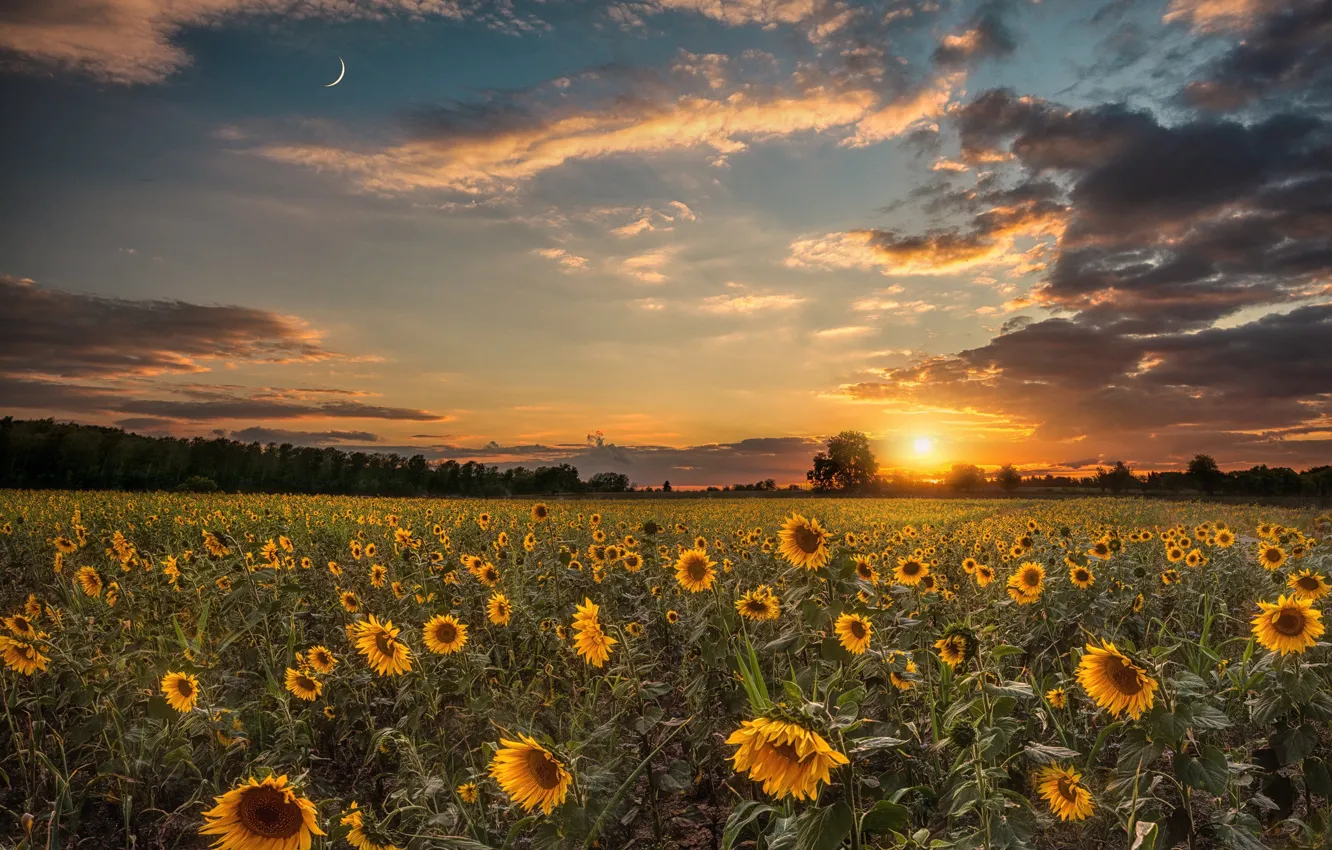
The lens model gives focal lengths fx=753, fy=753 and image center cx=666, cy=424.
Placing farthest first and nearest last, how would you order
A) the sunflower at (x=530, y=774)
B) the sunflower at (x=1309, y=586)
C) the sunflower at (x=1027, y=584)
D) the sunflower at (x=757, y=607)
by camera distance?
the sunflower at (x=1027, y=584), the sunflower at (x=1309, y=586), the sunflower at (x=757, y=607), the sunflower at (x=530, y=774)

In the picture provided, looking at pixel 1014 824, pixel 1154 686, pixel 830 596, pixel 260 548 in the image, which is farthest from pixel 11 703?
pixel 1154 686

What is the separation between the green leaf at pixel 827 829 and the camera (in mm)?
1958

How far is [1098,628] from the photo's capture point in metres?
6.12

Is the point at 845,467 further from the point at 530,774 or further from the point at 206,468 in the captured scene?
the point at 530,774

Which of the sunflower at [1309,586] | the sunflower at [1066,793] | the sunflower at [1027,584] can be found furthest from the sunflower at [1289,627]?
the sunflower at [1027,584]

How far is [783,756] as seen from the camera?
2.12 meters

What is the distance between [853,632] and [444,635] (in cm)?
254

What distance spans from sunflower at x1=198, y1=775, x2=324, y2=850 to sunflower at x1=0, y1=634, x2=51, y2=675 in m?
2.81

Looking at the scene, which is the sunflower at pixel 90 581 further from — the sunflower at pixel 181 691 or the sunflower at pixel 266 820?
the sunflower at pixel 266 820

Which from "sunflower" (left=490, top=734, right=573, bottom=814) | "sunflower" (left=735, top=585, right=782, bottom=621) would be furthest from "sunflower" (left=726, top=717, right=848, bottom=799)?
"sunflower" (left=735, top=585, right=782, bottom=621)

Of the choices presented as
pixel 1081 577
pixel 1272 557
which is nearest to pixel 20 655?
pixel 1081 577

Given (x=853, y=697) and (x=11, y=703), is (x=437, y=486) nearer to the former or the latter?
(x=11, y=703)

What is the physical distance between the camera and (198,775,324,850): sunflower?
2.59 metres

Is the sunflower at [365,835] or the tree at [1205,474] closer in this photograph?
the sunflower at [365,835]
